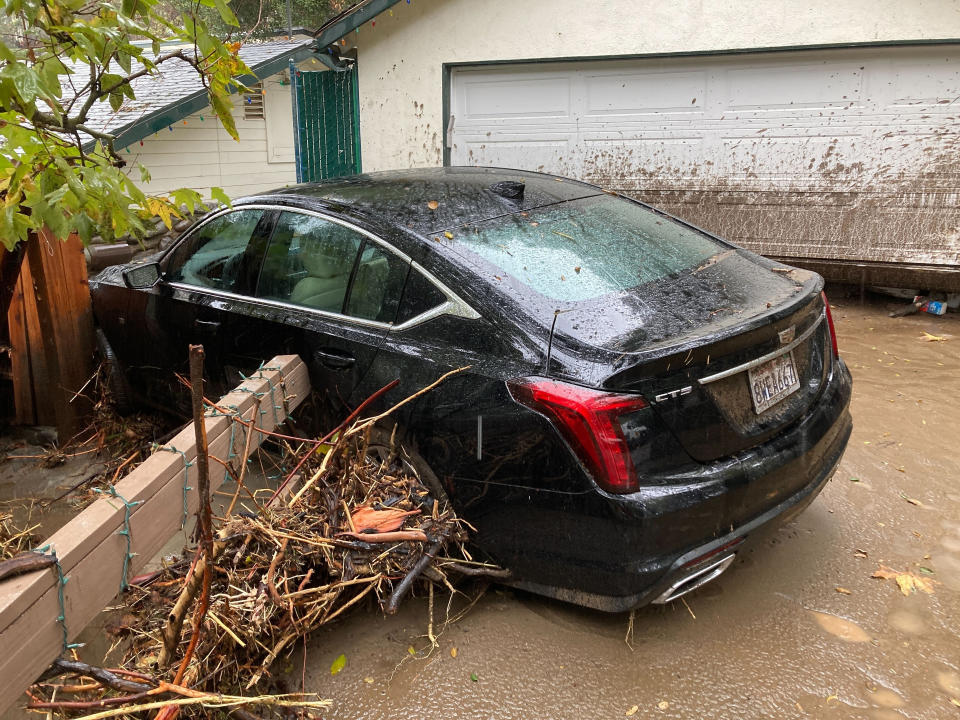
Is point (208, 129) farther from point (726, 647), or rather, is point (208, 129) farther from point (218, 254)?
point (726, 647)

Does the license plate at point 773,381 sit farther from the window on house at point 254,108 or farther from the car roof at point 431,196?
the window on house at point 254,108

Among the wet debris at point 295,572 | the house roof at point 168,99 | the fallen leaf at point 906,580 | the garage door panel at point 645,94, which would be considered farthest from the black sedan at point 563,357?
the house roof at point 168,99

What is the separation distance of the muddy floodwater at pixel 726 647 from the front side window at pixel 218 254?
1.89 m

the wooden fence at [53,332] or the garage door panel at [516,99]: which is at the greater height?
the garage door panel at [516,99]

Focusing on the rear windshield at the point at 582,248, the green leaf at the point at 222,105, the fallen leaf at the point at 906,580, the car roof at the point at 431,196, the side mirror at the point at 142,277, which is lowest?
the fallen leaf at the point at 906,580

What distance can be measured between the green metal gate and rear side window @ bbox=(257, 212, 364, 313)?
6405 millimetres

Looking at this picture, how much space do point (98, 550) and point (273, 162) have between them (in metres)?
10.1

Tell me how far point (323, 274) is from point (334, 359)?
433 millimetres

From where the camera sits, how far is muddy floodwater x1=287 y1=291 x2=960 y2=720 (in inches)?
97.7

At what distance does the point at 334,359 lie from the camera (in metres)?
3.22

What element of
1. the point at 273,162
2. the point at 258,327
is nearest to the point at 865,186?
the point at 258,327

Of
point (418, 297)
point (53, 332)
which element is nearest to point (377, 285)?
point (418, 297)

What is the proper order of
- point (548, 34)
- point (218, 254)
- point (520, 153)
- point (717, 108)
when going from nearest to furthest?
point (218, 254)
point (717, 108)
point (548, 34)
point (520, 153)

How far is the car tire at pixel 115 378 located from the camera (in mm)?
4742
